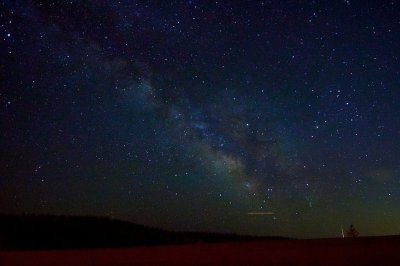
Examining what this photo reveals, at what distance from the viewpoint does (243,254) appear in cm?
603

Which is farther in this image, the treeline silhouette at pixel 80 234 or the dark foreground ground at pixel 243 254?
the treeline silhouette at pixel 80 234

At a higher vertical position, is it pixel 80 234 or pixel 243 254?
pixel 80 234

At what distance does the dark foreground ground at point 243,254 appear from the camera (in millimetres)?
5691

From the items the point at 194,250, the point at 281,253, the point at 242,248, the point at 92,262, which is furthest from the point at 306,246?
the point at 92,262

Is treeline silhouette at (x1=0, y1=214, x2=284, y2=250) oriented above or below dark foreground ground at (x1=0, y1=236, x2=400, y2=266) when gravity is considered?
above

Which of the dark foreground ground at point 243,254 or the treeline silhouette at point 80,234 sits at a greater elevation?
the treeline silhouette at point 80,234

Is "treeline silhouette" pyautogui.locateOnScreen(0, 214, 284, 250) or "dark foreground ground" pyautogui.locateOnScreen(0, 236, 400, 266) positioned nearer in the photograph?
"dark foreground ground" pyautogui.locateOnScreen(0, 236, 400, 266)

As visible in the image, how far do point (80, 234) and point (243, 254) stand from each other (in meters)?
11.4

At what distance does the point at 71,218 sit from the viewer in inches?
664

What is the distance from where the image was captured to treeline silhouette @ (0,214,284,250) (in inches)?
568

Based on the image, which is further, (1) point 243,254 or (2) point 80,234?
(2) point 80,234

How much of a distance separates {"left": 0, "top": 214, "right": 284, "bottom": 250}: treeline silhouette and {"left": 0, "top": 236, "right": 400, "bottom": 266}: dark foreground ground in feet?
24.6

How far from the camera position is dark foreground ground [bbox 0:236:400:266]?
5.69 meters

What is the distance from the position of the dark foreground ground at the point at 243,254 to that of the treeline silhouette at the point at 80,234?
7.49 m
